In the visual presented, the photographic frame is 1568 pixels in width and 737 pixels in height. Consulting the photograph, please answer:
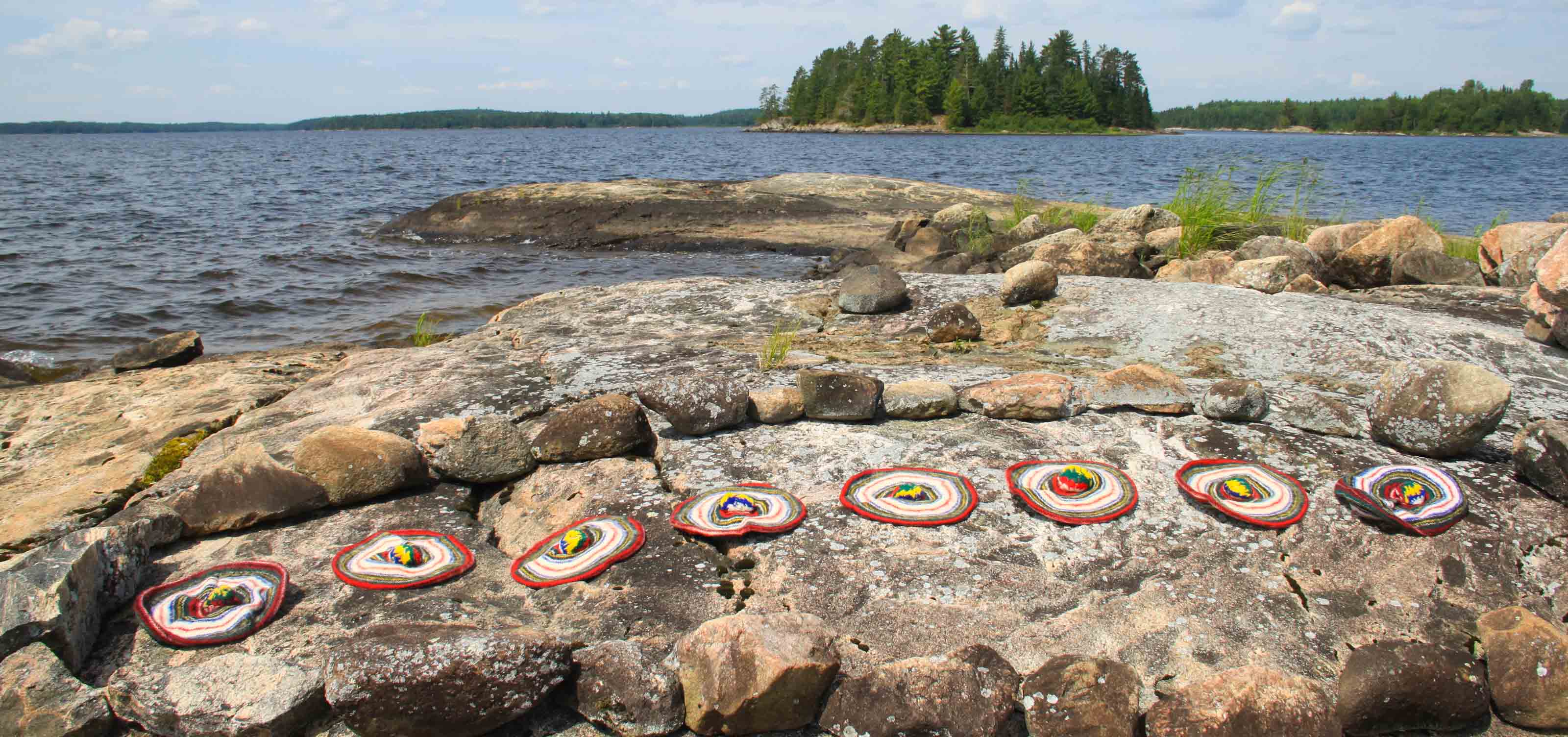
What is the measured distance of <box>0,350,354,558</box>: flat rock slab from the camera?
3561mm

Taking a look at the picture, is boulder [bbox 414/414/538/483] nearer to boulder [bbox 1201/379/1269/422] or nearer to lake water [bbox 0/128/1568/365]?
boulder [bbox 1201/379/1269/422]

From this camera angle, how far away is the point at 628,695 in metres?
2.30

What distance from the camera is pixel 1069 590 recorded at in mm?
2771

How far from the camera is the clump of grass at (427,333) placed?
287 inches

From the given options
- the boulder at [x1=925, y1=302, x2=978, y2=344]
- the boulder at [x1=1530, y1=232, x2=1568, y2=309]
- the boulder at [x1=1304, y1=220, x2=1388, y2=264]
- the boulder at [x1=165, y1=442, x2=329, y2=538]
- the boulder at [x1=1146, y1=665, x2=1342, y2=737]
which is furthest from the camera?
the boulder at [x1=1304, y1=220, x2=1388, y2=264]

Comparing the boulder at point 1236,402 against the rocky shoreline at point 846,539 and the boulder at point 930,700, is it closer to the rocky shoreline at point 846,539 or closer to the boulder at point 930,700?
the rocky shoreline at point 846,539

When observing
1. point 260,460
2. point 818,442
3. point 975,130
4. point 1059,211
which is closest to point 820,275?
point 1059,211

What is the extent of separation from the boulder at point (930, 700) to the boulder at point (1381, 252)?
5.67 metres

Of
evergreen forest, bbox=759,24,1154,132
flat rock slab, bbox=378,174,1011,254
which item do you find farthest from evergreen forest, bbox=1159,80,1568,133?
flat rock slab, bbox=378,174,1011,254

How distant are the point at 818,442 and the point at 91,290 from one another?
11020 mm

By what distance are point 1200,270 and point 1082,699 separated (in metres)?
5.57

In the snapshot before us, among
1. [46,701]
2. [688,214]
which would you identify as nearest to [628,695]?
[46,701]

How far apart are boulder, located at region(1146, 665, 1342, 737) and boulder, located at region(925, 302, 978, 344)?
3.27 metres

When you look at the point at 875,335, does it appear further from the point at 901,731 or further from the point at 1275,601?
the point at 901,731
